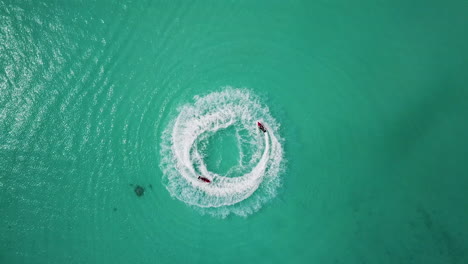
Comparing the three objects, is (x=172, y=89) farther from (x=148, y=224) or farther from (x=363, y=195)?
(x=363, y=195)

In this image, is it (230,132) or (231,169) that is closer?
(231,169)

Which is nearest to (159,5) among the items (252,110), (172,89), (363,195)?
(172,89)

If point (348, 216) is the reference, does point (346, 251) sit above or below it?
below

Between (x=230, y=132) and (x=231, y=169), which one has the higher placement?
(x=230, y=132)
